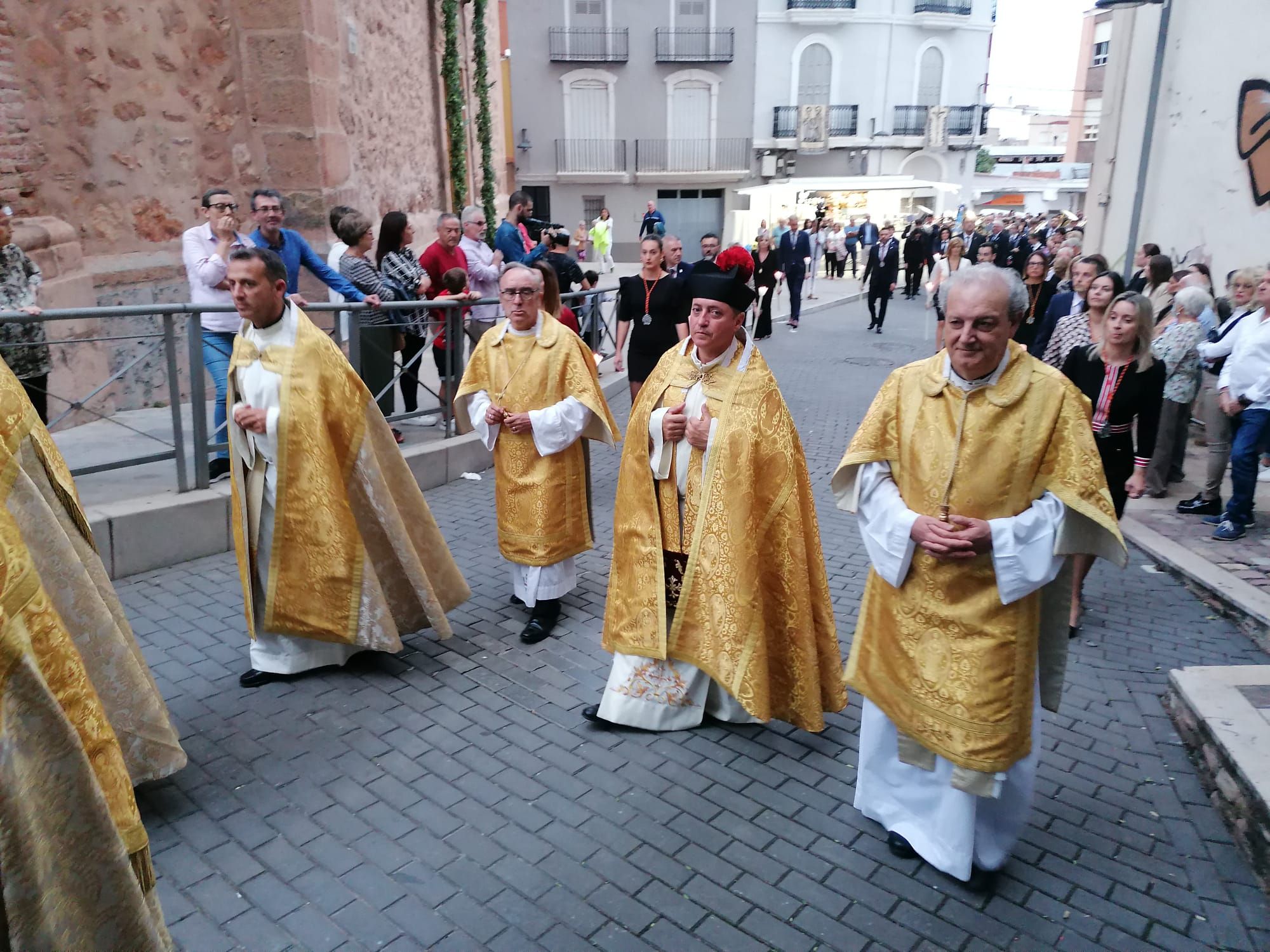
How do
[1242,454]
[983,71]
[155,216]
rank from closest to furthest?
1. [1242,454]
2. [155,216]
3. [983,71]

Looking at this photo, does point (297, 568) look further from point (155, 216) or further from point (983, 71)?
point (983, 71)

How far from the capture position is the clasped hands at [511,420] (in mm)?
4816

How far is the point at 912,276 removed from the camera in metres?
24.3

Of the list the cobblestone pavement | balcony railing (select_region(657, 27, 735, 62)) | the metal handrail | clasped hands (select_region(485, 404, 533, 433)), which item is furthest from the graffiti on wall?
balcony railing (select_region(657, 27, 735, 62))

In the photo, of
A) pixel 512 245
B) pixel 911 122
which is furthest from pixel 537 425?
pixel 911 122

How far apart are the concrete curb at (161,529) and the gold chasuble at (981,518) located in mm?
4222

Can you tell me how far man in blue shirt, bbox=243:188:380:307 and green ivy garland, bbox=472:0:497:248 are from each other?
9.49m

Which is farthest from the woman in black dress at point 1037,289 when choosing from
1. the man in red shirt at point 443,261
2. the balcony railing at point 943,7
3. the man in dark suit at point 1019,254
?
the balcony railing at point 943,7

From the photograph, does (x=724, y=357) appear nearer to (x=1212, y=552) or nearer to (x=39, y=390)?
(x=39, y=390)

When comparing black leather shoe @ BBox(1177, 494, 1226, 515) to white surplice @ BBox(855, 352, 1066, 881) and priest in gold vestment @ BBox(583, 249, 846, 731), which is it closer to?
priest in gold vestment @ BBox(583, 249, 846, 731)

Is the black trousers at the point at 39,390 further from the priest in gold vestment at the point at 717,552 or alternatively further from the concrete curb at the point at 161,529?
the priest in gold vestment at the point at 717,552

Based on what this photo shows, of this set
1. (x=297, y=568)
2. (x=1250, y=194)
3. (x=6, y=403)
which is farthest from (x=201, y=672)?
(x=1250, y=194)

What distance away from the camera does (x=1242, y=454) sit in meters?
6.30

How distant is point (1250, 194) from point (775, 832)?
9339 mm
